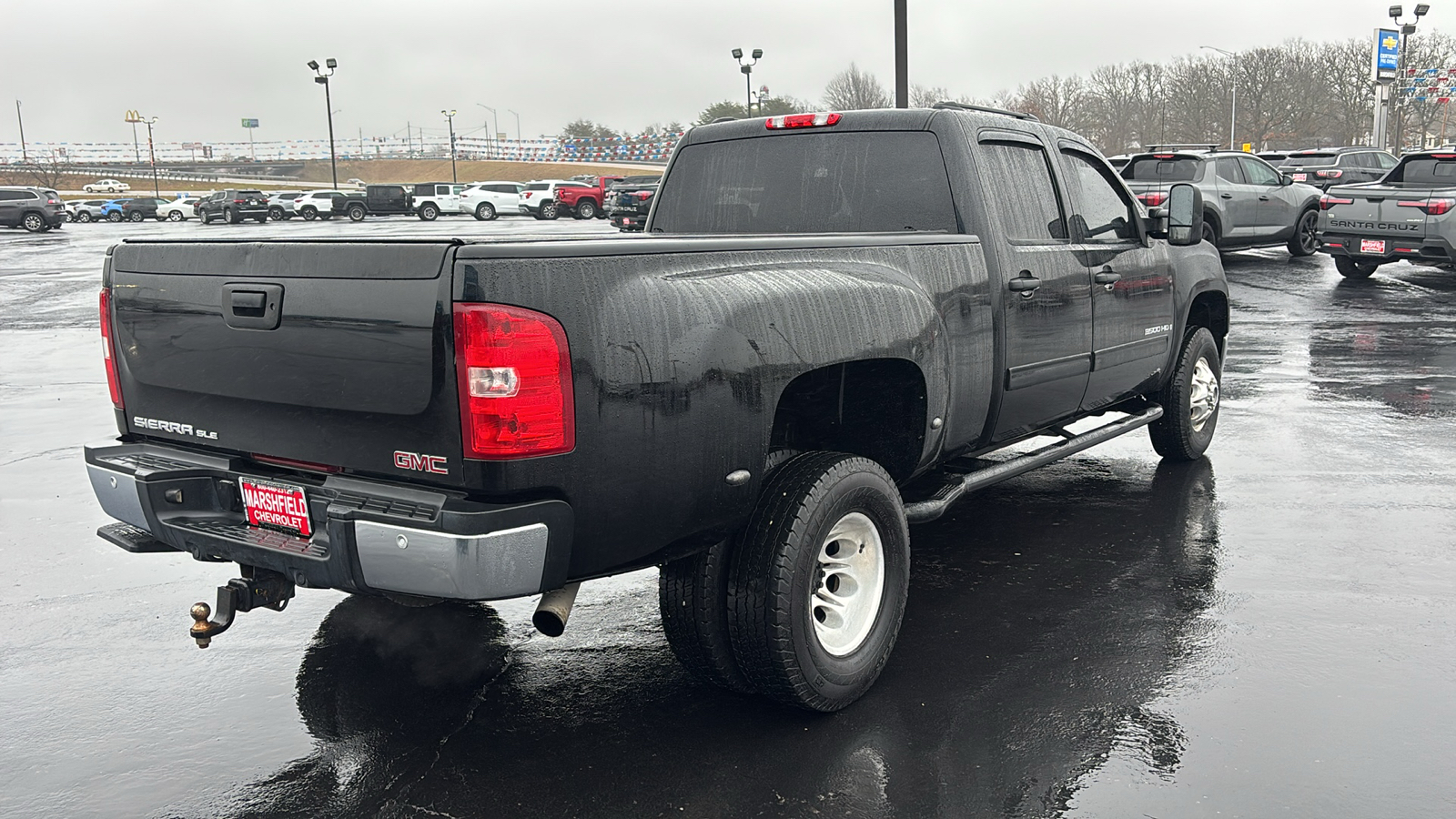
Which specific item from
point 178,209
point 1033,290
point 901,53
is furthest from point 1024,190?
point 178,209

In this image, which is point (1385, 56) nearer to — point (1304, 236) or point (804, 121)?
point (1304, 236)

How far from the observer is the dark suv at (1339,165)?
2364 cm

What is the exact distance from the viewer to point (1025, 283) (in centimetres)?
468

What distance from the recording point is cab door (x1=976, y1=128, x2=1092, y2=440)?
15.4 feet

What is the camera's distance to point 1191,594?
4.80 m

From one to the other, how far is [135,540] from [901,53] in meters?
14.3

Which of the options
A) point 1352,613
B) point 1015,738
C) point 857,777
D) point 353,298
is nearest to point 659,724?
point 857,777

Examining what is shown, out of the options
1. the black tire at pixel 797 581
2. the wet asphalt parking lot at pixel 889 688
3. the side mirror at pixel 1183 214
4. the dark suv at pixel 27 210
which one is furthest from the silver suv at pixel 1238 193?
the dark suv at pixel 27 210

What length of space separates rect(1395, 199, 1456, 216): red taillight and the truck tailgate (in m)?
15.4

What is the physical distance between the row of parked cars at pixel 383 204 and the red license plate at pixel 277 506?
42826mm

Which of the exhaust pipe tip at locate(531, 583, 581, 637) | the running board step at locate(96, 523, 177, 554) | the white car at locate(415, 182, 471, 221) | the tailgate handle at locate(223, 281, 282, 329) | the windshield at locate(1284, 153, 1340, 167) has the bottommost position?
the exhaust pipe tip at locate(531, 583, 581, 637)

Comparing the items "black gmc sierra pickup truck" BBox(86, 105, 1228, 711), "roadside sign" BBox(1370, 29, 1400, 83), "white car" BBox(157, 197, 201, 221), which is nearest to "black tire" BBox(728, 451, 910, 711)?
"black gmc sierra pickup truck" BBox(86, 105, 1228, 711)

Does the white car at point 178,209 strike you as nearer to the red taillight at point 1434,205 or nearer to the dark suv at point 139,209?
the dark suv at point 139,209

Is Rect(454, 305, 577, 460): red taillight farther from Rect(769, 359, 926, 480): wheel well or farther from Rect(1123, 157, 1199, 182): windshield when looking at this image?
Rect(1123, 157, 1199, 182): windshield
